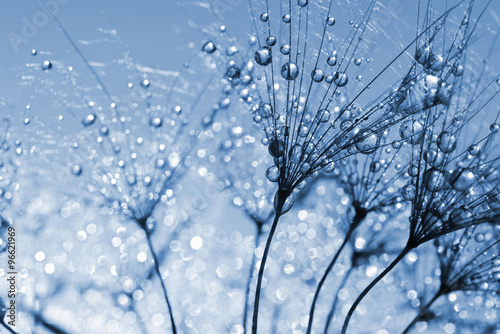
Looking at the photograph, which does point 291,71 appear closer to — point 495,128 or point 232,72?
point 232,72

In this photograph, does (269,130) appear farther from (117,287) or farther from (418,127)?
(117,287)

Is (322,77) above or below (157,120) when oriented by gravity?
above

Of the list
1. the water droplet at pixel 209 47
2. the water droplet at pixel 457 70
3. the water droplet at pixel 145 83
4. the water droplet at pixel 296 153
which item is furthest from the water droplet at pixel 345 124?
the water droplet at pixel 145 83

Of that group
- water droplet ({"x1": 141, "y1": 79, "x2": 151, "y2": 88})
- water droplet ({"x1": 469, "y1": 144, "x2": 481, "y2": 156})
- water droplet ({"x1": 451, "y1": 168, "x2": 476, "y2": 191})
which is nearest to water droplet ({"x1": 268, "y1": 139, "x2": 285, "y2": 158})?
water droplet ({"x1": 451, "y1": 168, "x2": 476, "y2": 191})

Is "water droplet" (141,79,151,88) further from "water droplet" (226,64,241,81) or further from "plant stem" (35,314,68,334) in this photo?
"plant stem" (35,314,68,334)

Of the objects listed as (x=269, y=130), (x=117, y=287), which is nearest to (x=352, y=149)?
(x=269, y=130)

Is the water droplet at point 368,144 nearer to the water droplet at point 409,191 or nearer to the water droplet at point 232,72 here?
the water droplet at point 409,191

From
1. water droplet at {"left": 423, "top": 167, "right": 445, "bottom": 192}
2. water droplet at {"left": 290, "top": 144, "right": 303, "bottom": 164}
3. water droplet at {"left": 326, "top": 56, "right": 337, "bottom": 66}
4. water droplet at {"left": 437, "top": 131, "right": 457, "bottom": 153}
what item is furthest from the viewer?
water droplet at {"left": 326, "top": 56, "right": 337, "bottom": 66}
